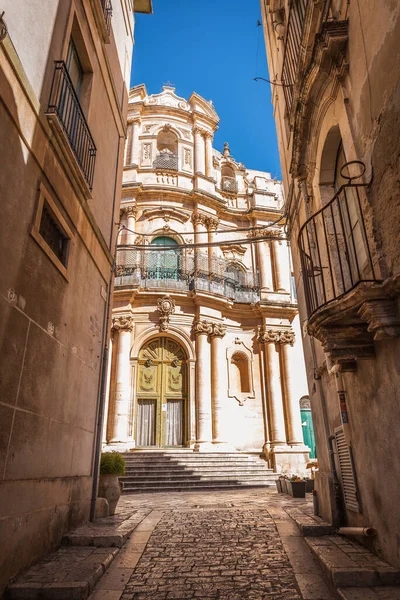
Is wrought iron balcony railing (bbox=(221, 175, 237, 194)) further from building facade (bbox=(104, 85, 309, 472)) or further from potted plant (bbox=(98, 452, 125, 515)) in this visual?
potted plant (bbox=(98, 452, 125, 515))

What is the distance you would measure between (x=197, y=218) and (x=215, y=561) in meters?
17.8

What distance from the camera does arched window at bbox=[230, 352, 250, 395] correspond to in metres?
19.9

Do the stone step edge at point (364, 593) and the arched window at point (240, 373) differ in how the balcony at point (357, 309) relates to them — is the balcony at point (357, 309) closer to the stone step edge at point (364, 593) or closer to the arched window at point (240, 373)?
the stone step edge at point (364, 593)

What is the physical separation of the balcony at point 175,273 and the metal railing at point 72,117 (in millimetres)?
11288

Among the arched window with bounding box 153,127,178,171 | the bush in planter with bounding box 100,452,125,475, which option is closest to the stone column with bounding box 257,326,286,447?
the arched window with bounding box 153,127,178,171

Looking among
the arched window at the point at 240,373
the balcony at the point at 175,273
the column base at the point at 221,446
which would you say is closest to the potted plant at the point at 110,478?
the column base at the point at 221,446

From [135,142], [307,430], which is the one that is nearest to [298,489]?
[307,430]

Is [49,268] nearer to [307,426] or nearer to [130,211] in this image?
[130,211]

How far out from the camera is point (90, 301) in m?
7.45

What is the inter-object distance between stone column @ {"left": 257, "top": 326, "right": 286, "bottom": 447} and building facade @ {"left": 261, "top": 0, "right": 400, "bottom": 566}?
37.8 feet

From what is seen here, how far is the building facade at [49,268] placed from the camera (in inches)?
173

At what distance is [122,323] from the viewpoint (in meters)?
18.2

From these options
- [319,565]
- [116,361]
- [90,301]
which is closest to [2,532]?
[319,565]

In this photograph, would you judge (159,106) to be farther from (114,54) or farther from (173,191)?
(114,54)
